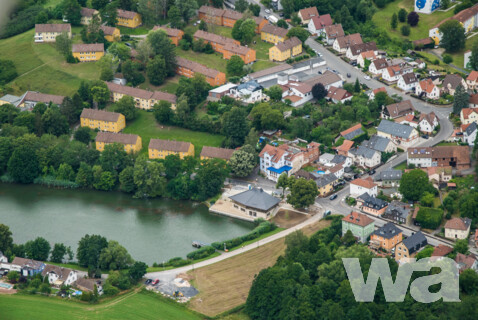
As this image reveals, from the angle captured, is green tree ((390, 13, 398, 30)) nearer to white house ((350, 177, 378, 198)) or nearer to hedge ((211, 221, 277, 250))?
white house ((350, 177, 378, 198))

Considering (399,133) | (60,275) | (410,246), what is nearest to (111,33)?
(399,133)

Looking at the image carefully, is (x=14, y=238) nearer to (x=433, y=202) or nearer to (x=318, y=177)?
(x=318, y=177)

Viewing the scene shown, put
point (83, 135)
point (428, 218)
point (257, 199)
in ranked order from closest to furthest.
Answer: point (428, 218) → point (257, 199) → point (83, 135)

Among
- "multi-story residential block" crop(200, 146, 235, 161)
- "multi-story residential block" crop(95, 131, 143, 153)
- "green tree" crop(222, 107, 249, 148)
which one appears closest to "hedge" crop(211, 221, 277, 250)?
"multi-story residential block" crop(200, 146, 235, 161)

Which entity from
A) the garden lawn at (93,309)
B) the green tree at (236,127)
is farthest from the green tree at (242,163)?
the garden lawn at (93,309)

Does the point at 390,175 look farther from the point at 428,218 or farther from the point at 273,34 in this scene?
the point at 273,34
